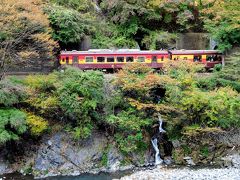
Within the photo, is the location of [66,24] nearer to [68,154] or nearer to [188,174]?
[68,154]

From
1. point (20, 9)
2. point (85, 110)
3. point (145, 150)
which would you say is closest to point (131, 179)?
point (145, 150)

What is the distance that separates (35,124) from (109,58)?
8.66 metres

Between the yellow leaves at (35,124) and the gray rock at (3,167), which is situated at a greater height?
the yellow leaves at (35,124)

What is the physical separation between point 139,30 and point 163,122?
10.9 meters

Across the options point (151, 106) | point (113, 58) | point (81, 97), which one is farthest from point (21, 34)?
point (151, 106)

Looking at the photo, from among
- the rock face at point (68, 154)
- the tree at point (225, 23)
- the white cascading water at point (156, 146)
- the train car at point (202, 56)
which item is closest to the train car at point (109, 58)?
the train car at point (202, 56)

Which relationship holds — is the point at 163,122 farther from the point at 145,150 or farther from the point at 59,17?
the point at 59,17

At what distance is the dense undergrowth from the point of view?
2355 centimetres

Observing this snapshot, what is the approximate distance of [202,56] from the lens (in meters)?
30.3

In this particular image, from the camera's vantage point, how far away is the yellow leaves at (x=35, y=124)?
23188 millimetres

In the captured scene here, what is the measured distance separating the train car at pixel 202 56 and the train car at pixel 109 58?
930 mm

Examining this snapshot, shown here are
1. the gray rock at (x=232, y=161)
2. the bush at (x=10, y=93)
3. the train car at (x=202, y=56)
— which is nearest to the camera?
the bush at (x=10, y=93)

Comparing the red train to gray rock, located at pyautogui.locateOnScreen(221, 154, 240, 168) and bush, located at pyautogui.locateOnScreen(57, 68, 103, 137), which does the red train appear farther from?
gray rock, located at pyautogui.locateOnScreen(221, 154, 240, 168)

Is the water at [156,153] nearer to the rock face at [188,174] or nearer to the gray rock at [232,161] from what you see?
the rock face at [188,174]
